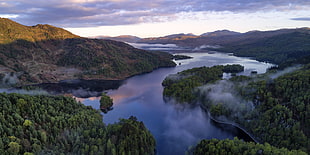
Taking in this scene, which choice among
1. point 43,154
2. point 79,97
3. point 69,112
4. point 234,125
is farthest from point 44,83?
point 234,125

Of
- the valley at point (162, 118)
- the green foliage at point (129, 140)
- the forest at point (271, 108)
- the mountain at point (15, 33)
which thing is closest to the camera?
the valley at point (162, 118)

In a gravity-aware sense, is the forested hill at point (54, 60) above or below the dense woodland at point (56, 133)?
above

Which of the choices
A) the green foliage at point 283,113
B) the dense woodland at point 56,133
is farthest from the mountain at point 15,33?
the green foliage at point 283,113

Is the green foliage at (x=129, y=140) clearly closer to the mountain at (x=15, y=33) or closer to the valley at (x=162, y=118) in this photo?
the valley at (x=162, y=118)

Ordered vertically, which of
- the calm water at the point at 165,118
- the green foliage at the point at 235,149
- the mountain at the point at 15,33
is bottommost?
the calm water at the point at 165,118

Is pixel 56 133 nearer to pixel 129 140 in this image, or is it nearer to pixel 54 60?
pixel 129 140

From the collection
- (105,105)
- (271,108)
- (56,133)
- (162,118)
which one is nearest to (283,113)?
(271,108)

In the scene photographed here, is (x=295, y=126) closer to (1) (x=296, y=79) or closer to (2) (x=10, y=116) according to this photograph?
(1) (x=296, y=79)

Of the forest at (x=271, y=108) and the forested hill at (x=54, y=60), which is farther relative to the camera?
the forested hill at (x=54, y=60)
